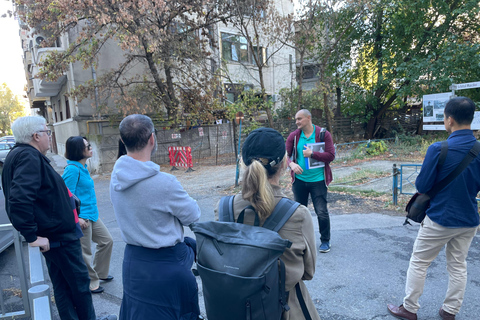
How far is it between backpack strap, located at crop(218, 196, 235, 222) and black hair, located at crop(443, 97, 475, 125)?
209cm

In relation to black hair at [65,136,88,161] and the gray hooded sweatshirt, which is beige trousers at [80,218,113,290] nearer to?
black hair at [65,136,88,161]

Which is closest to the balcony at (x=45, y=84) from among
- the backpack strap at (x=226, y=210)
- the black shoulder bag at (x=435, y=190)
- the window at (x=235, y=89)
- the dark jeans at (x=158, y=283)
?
the window at (x=235, y=89)

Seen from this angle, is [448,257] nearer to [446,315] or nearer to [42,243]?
[446,315]

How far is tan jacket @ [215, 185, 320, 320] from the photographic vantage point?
161 centimetres

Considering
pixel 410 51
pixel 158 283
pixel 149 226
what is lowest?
pixel 158 283

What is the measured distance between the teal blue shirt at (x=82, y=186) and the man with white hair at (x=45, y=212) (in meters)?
0.64

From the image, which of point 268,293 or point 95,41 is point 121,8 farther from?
point 268,293

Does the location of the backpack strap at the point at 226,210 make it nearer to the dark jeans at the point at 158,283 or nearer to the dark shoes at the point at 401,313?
the dark jeans at the point at 158,283

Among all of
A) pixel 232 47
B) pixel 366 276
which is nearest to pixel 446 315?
pixel 366 276

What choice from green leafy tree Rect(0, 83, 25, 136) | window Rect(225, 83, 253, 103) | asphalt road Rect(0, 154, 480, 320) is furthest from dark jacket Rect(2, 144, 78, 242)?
green leafy tree Rect(0, 83, 25, 136)

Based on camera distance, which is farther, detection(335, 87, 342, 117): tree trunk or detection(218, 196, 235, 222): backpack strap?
detection(335, 87, 342, 117): tree trunk

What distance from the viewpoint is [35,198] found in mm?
2332

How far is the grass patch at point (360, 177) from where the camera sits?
8603mm

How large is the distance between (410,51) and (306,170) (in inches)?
589
